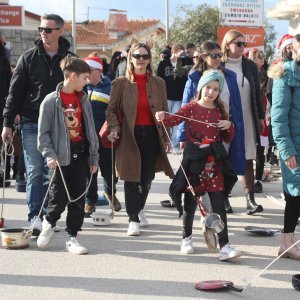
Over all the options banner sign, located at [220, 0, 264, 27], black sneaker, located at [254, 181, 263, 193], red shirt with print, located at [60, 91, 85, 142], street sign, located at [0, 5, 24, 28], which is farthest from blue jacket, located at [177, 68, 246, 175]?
street sign, located at [0, 5, 24, 28]

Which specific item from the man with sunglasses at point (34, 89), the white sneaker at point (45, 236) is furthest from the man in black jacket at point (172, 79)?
the white sneaker at point (45, 236)

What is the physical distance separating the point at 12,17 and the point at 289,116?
21113 millimetres

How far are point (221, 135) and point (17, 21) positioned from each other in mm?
20332

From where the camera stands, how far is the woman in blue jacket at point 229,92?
291 inches

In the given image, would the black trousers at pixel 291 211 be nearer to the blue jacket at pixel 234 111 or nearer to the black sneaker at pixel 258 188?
the blue jacket at pixel 234 111

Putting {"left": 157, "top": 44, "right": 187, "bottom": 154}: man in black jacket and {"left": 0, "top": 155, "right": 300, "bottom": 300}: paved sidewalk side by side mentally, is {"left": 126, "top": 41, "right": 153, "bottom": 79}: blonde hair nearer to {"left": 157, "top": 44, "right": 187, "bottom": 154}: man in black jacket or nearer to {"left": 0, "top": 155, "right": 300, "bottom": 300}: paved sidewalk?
{"left": 0, "top": 155, "right": 300, "bottom": 300}: paved sidewalk

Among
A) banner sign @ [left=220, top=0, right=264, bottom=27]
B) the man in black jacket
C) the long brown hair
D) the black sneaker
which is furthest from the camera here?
banner sign @ [left=220, top=0, right=264, bottom=27]

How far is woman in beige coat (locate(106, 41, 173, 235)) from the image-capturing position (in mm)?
7094

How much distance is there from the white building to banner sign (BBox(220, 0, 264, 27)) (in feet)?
37.5

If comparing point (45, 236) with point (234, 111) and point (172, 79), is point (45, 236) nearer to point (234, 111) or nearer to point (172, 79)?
point (234, 111)

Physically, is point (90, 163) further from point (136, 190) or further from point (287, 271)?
point (287, 271)

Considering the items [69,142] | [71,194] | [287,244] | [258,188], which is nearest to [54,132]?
[69,142]

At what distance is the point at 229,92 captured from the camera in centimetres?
754

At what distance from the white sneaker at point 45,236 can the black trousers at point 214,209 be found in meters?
1.21
